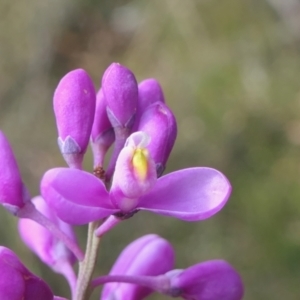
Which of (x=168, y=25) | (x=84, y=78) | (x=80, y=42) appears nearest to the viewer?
(x=84, y=78)

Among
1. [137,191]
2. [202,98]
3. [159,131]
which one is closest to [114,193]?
[137,191]

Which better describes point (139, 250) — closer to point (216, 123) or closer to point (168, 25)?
point (216, 123)

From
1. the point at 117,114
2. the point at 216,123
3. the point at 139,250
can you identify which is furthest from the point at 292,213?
the point at 117,114

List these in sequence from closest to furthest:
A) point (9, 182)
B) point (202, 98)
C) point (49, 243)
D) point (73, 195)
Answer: point (73, 195) < point (9, 182) < point (49, 243) < point (202, 98)

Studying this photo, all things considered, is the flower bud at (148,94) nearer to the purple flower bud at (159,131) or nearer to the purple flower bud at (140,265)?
the purple flower bud at (159,131)

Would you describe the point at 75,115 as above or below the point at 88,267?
above

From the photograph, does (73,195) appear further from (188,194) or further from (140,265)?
(140,265)
